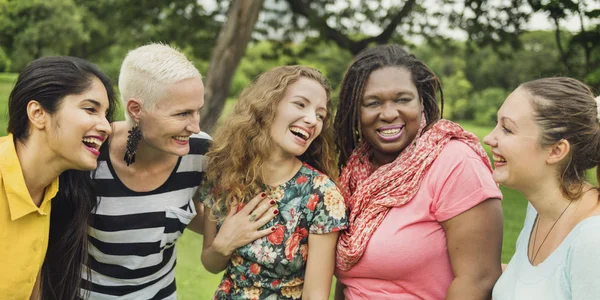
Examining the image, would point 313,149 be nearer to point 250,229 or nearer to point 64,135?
point 250,229

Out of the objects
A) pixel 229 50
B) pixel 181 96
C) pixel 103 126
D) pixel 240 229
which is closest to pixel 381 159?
pixel 240 229

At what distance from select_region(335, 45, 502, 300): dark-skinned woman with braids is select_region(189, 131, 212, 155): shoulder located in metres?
0.69

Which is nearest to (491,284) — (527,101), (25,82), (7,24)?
(527,101)

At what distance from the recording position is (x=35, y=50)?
16203 mm

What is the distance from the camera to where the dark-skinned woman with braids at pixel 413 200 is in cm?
242

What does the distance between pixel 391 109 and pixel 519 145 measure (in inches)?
25.1

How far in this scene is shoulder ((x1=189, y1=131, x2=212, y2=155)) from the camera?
116 inches

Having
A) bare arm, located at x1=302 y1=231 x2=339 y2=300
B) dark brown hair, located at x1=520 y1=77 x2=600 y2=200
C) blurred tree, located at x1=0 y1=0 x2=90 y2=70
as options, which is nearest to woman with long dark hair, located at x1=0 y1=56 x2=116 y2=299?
bare arm, located at x1=302 y1=231 x2=339 y2=300

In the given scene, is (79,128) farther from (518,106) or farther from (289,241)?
(518,106)

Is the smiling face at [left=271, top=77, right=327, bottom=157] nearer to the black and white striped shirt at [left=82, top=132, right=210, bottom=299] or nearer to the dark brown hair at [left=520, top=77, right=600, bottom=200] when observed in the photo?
the black and white striped shirt at [left=82, top=132, right=210, bottom=299]

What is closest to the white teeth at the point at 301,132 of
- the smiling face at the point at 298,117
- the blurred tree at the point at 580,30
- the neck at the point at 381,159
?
the smiling face at the point at 298,117

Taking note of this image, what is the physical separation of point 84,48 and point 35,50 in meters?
7.06

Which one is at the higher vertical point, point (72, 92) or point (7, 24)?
point (72, 92)

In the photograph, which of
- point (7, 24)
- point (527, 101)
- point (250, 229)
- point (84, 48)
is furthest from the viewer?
point (84, 48)
